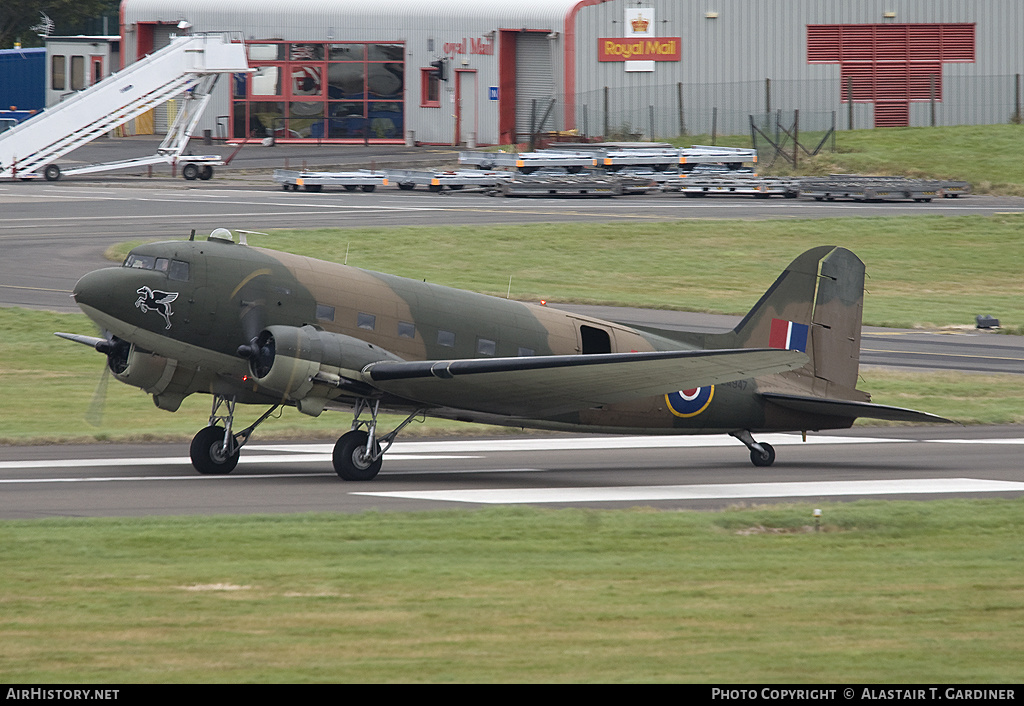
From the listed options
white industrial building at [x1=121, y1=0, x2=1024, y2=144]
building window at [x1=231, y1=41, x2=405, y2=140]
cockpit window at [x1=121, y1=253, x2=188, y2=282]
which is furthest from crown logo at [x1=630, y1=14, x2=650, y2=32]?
cockpit window at [x1=121, y1=253, x2=188, y2=282]

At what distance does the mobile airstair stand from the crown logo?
2460cm

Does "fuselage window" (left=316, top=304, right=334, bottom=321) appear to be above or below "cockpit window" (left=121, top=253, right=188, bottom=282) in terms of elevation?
below

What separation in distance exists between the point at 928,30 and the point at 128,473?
235 ft

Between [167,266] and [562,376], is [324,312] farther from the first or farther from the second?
[562,376]

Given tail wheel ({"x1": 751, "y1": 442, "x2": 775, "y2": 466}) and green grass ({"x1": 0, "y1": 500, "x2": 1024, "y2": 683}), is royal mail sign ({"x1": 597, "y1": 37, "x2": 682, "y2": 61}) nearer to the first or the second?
tail wheel ({"x1": 751, "y1": 442, "x2": 775, "y2": 466})

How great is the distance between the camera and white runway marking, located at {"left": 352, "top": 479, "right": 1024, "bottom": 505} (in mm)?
18391

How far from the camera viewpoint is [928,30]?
80375 millimetres

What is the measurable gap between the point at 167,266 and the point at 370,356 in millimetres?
3296

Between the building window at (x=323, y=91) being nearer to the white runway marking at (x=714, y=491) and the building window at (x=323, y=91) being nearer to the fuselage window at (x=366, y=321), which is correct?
the fuselage window at (x=366, y=321)

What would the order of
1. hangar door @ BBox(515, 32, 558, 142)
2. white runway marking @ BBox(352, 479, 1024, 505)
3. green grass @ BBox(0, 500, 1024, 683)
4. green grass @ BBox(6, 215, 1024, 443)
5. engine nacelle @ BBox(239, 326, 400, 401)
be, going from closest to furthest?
green grass @ BBox(0, 500, 1024, 683), white runway marking @ BBox(352, 479, 1024, 505), engine nacelle @ BBox(239, 326, 400, 401), green grass @ BBox(6, 215, 1024, 443), hangar door @ BBox(515, 32, 558, 142)

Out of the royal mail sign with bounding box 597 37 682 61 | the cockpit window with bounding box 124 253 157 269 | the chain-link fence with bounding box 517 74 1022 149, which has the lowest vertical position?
the cockpit window with bounding box 124 253 157 269

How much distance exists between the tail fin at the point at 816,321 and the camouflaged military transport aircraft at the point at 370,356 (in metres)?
1.09

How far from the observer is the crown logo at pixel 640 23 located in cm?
8069

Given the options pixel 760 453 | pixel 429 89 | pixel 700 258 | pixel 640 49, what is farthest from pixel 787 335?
pixel 429 89
